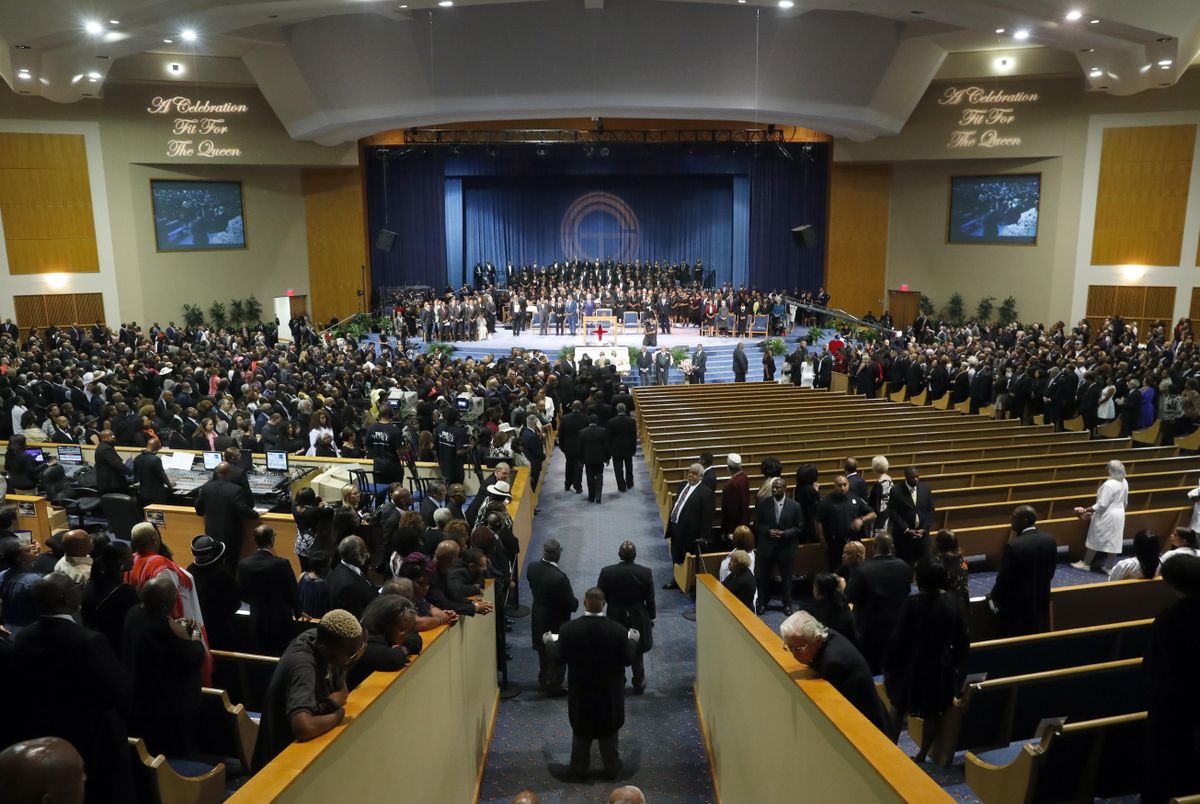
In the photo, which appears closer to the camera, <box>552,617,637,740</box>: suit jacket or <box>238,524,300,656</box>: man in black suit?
<box>238,524,300,656</box>: man in black suit

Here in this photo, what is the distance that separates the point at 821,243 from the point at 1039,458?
776 inches

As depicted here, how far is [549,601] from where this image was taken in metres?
5.62

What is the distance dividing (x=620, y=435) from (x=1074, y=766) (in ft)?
23.9

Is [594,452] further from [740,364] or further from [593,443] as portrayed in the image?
[740,364]

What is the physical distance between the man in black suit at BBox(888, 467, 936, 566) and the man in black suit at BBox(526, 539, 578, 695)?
2.99 meters

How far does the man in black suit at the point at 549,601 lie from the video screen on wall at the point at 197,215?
23.7 metres

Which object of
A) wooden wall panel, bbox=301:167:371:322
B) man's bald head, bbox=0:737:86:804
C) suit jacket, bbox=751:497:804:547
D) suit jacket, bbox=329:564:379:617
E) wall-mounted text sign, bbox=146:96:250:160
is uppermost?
wall-mounted text sign, bbox=146:96:250:160

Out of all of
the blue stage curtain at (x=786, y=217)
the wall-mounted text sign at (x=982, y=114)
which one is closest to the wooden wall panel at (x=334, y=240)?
the blue stage curtain at (x=786, y=217)

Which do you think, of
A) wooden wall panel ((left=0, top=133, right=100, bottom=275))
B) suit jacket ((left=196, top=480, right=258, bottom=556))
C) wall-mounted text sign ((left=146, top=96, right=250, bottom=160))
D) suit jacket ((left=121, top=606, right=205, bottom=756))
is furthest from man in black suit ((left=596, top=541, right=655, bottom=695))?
wooden wall panel ((left=0, top=133, right=100, bottom=275))

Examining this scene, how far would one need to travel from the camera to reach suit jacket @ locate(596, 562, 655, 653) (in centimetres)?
571

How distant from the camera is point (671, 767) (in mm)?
5016

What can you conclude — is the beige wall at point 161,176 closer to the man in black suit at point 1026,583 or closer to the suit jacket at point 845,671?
the man in black suit at point 1026,583

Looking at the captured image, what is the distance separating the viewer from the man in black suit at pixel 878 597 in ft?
16.6

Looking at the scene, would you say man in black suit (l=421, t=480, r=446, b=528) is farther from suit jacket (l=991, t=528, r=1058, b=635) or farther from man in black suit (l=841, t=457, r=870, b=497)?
suit jacket (l=991, t=528, r=1058, b=635)
